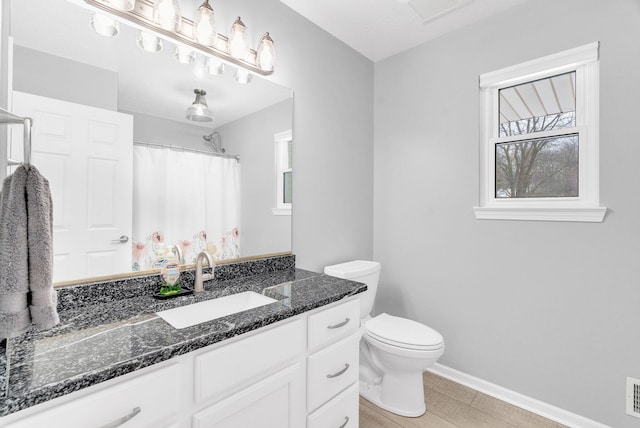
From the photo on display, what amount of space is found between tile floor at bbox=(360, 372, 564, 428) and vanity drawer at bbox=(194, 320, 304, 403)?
3.40ft

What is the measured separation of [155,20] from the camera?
4.22ft

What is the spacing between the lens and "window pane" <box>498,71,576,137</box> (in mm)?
1823

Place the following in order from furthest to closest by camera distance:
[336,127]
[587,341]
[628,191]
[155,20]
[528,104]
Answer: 1. [336,127]
2. [528,104]
3. [587,341]
4. [628,191]
5. [155,20]

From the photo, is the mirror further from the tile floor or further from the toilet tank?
the tile floor

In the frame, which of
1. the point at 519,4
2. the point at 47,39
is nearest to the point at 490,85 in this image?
the point at 519,4

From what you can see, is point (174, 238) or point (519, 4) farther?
point (519, 4)

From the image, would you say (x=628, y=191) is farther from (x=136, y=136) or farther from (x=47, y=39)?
(x=47, y=39)

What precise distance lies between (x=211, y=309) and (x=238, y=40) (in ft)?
4.38

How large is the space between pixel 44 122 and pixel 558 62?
8.37 feet

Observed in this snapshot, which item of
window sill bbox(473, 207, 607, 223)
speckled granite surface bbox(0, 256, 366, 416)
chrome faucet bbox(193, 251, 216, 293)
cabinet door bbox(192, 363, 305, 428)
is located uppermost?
window sill bbox(473, 207, 607, 223)

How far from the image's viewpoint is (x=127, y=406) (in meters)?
0.73

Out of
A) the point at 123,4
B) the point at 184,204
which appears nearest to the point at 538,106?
the point at 184,204

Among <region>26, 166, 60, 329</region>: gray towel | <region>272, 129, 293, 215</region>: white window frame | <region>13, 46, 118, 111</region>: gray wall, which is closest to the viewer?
<region>26, 166, 60, 329</region>: gray towel

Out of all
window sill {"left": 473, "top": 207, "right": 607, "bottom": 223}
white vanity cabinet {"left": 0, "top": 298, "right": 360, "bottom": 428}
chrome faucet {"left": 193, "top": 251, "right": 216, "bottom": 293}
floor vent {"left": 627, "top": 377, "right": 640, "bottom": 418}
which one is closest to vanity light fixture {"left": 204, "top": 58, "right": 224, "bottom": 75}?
chrome faucet {"left": 193, "top": 251, "right": 216, "bottom": 293}
